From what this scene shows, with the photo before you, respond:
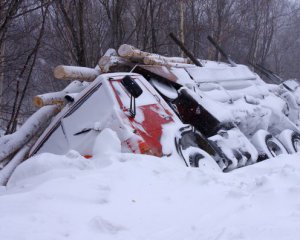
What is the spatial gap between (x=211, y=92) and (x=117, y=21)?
3.84 m

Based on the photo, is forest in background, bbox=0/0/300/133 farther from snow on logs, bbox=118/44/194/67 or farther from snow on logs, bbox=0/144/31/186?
snow on logs, bbox=118/44/194/67

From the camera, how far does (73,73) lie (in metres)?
6.56

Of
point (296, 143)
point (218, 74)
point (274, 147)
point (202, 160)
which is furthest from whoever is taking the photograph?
point (218, 74)

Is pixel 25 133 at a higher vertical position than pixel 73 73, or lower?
lower

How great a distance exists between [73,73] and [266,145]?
10.5 ft

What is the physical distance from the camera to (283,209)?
9.43 feet

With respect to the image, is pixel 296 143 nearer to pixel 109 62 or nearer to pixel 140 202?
pixel 109 62

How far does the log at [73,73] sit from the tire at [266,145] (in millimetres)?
2868

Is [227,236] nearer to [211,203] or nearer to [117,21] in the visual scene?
[211,203]

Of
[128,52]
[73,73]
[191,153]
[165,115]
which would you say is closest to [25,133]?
[73,73]

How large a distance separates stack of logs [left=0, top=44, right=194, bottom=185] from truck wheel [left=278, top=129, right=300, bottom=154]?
92.3 inches

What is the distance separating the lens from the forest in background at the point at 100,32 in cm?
682

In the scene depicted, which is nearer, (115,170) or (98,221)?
(98,221)

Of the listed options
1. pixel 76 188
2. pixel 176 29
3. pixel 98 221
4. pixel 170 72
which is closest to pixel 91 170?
pixel 76 188
